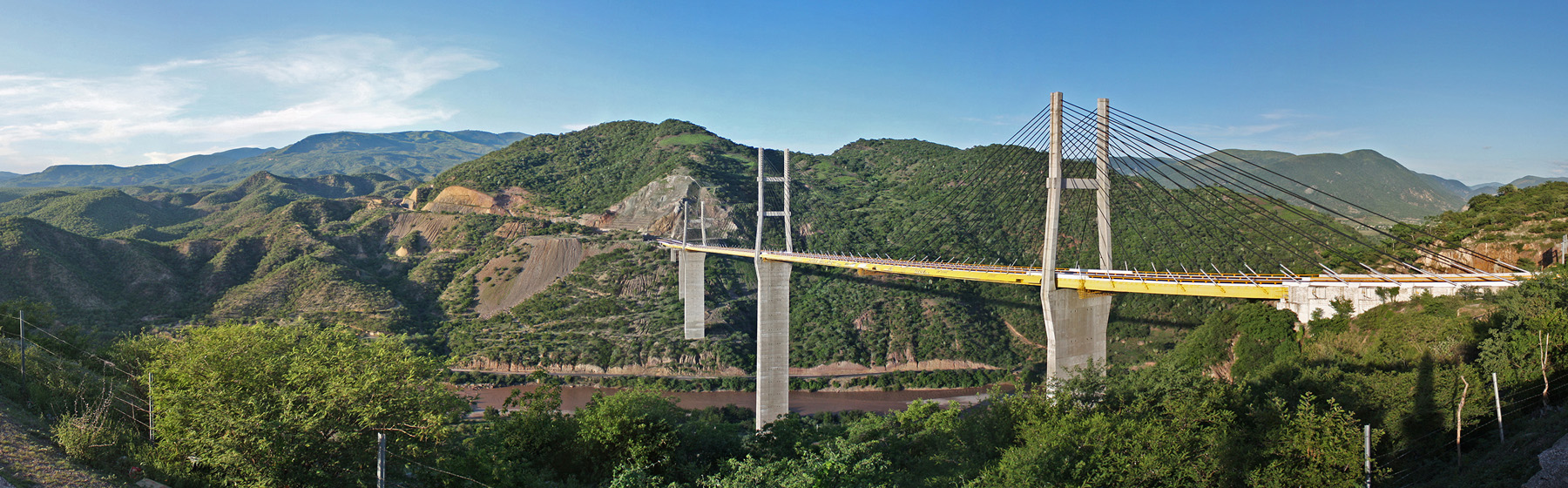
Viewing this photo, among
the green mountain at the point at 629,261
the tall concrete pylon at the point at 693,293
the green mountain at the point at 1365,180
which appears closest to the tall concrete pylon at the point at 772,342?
the green mountain at the point at 629,261

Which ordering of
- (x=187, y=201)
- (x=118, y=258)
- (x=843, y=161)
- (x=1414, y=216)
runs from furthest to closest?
(x=187, y=201) < (x=1414, y=216) < (x=843, y=161) < (x=118, y=258)

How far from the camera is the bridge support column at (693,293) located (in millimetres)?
44219

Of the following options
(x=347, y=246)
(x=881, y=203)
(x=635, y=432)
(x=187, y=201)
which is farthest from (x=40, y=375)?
(x=187, y=201)

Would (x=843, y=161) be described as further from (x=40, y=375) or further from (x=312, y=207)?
(x=40, y=375)

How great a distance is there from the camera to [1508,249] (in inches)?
815

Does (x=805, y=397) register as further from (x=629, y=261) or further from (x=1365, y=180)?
(x=1365, y=180)

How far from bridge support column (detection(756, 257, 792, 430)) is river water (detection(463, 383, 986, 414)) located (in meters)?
4.16

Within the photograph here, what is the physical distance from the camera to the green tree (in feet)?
40.0

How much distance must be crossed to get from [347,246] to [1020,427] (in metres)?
55.4

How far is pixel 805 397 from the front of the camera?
131 feet

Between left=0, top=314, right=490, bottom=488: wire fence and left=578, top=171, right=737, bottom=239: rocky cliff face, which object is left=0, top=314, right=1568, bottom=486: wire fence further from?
left=578, top=171, right=737, bottom=239: rocky cliff face

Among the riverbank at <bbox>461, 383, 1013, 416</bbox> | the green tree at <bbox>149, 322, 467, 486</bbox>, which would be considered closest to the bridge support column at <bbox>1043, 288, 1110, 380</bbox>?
the green tree at <bbox>149, 322, 467, 486</bbox>

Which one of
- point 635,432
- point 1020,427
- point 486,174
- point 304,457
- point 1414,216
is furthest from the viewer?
point 1414,216

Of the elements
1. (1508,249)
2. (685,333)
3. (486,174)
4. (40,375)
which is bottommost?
(685,333)
